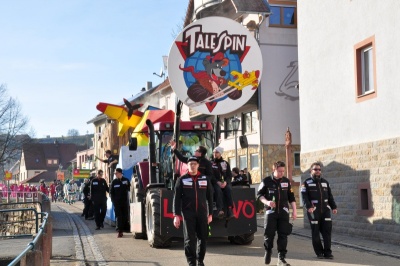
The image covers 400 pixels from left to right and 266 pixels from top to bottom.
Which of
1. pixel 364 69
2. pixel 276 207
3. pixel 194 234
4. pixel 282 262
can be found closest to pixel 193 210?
pixel 194 234

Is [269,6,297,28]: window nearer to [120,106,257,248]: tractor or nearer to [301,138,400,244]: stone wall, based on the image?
[301,138,400,244]: stone wall

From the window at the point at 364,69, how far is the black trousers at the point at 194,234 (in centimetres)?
777

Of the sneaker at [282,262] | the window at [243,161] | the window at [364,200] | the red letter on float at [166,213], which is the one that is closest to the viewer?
the sneaker at [282,262]

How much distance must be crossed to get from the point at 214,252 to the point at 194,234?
3213mm

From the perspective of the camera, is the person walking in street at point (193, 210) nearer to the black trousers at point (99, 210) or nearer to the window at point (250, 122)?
the black trousers at point (99, 210)

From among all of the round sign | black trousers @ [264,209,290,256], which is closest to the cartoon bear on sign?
the round sign

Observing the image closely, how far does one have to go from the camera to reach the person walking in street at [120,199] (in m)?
18.6

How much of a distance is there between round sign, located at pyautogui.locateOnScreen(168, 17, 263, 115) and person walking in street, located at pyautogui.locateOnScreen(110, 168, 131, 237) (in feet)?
12.0

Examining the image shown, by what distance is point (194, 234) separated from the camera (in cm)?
1147

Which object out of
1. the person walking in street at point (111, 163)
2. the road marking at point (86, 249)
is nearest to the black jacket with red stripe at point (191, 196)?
the road marking at point (86, 249)

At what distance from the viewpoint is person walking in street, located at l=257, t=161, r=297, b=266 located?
1240 cm

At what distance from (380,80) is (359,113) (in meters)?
1.37

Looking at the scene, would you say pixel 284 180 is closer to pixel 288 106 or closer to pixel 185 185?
pixel 185 185

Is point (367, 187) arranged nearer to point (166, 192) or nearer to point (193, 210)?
point (166, 192)
